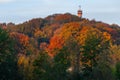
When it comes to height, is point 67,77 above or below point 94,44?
below

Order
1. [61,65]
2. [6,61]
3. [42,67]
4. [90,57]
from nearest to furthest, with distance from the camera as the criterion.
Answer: [42,67] → [61,65] → [6,61] → [90,57]

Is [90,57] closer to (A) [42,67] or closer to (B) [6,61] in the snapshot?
(A) [42,67]

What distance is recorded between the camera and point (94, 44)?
5250 cm

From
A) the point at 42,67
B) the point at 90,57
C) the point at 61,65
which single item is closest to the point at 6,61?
the point at 42,67

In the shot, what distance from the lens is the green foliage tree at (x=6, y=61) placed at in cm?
4656

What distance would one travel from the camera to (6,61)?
1858 inches

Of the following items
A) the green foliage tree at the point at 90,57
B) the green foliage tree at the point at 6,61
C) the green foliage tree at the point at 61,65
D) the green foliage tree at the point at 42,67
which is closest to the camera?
the green foliage tree at the point at 42,67

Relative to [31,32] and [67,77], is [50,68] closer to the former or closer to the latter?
[67,77]

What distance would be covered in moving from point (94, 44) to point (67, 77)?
251 inches

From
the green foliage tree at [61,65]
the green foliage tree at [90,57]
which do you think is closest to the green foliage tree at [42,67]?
the green foliage tree at [61,65]

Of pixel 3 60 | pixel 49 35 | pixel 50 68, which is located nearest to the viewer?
pixel 50 68

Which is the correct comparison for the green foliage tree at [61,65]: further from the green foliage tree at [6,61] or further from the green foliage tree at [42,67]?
the green foliage tree at [6,61]

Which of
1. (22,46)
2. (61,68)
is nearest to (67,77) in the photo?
(61,68)

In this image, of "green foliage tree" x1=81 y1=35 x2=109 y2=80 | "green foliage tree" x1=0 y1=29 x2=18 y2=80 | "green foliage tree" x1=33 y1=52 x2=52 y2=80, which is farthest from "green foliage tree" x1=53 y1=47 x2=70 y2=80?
"green foliage tree" x1=0 y1=29 x2=18 y2=80
